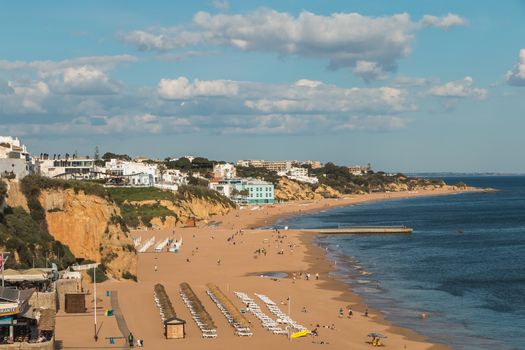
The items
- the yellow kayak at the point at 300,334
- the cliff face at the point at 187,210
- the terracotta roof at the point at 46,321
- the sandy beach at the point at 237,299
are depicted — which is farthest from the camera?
the cliff face at the point at 187,210

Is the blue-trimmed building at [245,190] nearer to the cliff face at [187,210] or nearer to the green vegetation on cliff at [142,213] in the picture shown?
the cliff face at [187,210]

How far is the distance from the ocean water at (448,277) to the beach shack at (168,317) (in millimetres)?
14063

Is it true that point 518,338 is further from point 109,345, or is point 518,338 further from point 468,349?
point 109,345

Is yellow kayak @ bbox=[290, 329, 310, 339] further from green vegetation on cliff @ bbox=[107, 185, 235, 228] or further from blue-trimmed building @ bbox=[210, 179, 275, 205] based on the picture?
blue-trimmed building @ bbox=[210, 179, 275, 205]

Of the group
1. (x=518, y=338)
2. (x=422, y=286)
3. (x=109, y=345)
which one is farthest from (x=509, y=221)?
(x=109, y=345)

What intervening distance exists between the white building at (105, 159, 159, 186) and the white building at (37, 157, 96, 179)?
19.8 ft

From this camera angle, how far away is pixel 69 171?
5133 inches

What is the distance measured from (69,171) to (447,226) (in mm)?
64144

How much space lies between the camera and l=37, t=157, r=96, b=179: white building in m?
122

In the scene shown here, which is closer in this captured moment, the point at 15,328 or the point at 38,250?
the point at 15,328

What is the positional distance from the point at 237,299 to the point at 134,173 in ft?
328

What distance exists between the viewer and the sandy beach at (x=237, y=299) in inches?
1510

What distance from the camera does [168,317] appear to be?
41812 mm

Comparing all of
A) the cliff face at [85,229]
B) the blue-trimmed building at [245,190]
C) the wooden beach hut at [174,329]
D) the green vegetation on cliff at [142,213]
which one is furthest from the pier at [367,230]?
the wooden beach hut at [174,329]
